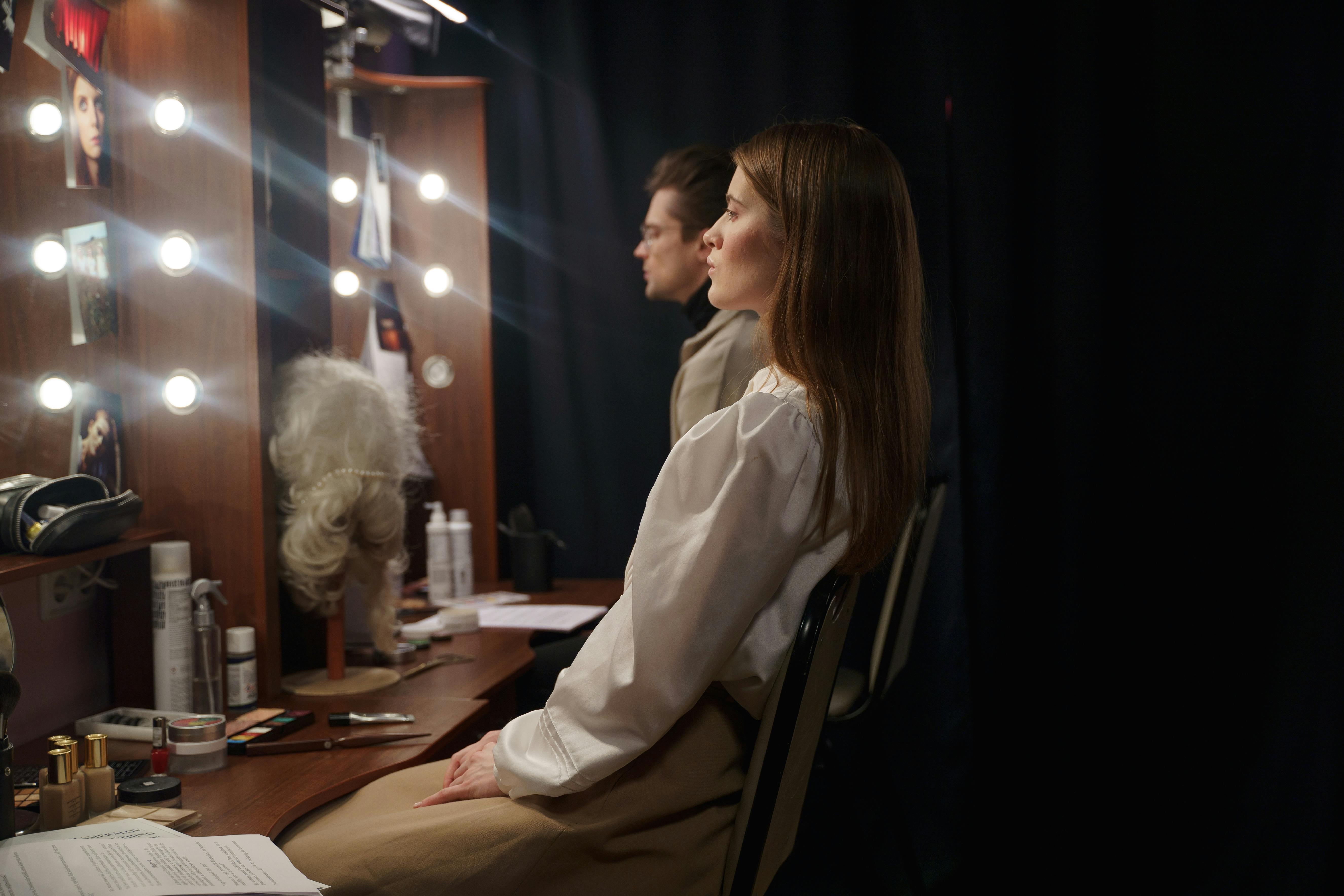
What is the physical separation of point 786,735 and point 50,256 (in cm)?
121

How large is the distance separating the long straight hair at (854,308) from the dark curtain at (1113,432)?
1065mm

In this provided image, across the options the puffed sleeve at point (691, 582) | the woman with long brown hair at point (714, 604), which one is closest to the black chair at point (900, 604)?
the woman with long brown hair at point (714, 604)

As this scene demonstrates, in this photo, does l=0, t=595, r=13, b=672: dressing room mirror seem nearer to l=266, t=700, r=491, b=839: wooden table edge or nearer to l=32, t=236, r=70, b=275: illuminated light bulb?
l=266, t=700, r=491, b=839: wooden table edge

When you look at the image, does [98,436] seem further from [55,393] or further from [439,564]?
[439,564]

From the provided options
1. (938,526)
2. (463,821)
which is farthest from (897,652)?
(463,821)

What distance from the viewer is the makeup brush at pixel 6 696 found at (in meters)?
0.88

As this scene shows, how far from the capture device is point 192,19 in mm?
1374

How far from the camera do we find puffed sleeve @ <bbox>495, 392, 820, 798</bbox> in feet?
3.05

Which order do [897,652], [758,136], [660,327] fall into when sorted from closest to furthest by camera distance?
1. [758,136]
2. [897,652]
3. [660,327]

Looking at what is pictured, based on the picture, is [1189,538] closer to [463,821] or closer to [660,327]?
[660,327]

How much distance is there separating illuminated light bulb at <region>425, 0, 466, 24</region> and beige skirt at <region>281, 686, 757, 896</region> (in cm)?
110

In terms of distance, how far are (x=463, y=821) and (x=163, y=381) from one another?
851 millimetres

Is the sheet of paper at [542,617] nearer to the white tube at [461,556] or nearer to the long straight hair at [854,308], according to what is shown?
the white tube at [461,556]

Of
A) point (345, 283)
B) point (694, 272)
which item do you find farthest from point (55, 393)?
point (694, 272)
